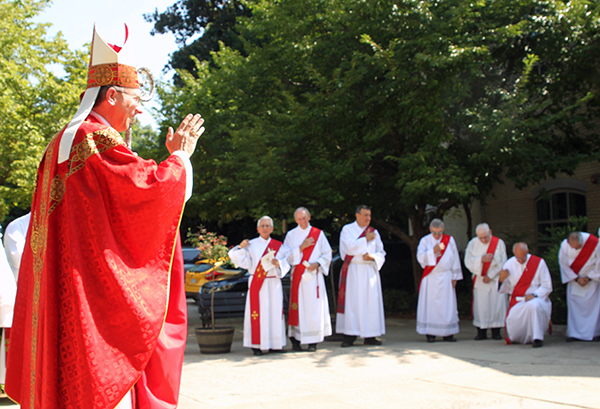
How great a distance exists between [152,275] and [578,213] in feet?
47.3

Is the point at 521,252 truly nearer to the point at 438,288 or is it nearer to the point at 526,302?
the point at 526,302

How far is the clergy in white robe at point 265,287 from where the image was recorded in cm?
936

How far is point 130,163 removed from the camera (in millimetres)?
2807

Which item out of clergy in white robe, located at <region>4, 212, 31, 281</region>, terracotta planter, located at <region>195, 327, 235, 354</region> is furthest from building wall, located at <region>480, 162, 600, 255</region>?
clergy in white robe, located at <region>4, 212, 31, 281</region>

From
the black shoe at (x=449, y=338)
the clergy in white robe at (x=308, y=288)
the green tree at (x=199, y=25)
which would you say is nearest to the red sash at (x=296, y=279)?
the clergy in white robe at (x=308, y=288)

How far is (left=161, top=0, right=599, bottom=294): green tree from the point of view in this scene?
417 inches

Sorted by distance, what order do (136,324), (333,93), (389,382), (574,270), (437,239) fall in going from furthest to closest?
(333,93) < (437,239) < (574,270) < (389,382) < (136,324)

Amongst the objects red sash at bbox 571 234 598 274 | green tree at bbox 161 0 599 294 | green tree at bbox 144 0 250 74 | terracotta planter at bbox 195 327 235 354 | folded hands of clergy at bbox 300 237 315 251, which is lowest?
terracotta planter at bbox 195 327 235 354

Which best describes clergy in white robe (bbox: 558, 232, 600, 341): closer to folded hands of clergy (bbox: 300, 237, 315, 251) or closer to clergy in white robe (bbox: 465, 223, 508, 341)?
clergy in white robe (bbox: 465, 223, 508, 341)

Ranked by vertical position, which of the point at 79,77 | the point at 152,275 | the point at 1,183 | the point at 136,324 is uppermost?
the point at 79,77

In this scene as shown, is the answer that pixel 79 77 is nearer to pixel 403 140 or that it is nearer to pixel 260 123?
pixel 260 123

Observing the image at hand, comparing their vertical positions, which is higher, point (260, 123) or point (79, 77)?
point (79, 77)

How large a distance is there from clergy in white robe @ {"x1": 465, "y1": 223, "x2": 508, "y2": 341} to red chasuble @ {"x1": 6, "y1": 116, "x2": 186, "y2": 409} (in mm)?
8635

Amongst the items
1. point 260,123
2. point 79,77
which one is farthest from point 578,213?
point 79,77
